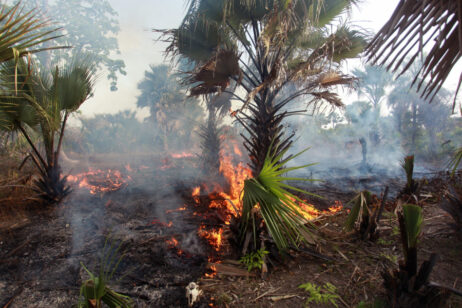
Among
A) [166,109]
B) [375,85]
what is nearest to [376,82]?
[375,85]

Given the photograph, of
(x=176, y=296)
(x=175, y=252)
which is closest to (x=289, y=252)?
(x=176, y=296)

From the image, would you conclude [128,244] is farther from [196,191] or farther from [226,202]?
[196,191]

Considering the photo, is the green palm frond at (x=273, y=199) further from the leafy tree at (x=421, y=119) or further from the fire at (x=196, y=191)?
the leafy tree at (x=421, y=119)

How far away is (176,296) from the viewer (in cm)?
275

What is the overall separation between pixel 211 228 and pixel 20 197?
4673 millimetres

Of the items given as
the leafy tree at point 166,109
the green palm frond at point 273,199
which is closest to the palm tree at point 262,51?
the green palm frond at point 273,199

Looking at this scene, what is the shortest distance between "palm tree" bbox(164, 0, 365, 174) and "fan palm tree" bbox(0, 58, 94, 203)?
2.32 metres

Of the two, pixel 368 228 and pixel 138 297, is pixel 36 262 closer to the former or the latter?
pixel 138 297

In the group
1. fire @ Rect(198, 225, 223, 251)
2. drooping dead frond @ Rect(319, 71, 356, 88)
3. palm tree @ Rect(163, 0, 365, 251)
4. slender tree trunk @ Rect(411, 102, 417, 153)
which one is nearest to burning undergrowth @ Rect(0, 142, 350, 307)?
fire @ Rect(198, 225, 223, 251)

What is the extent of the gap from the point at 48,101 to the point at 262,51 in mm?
4877

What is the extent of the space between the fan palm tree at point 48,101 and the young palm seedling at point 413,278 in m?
5.91

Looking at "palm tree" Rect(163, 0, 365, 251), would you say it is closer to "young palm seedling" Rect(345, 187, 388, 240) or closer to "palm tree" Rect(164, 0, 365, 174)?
"palm tree" Rect(164, 0, 365, 174)

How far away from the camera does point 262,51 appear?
5.40 meters

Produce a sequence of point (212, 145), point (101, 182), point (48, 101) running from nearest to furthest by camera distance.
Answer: point (48, 101)
point (101, 182)
point (212, 145)
